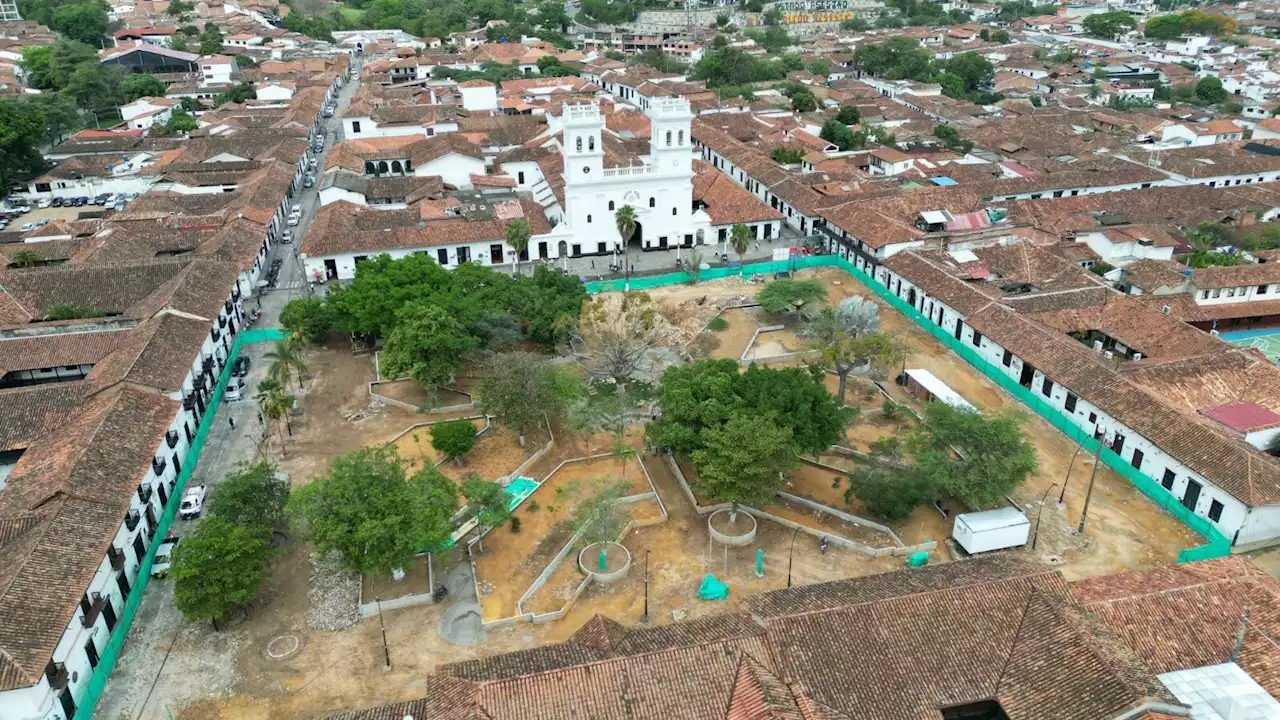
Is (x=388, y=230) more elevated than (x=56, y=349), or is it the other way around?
(x=388, y=230)

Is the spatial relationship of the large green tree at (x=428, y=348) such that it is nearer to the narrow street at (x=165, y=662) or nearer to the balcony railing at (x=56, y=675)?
the narrow street at (x=165, y=662)

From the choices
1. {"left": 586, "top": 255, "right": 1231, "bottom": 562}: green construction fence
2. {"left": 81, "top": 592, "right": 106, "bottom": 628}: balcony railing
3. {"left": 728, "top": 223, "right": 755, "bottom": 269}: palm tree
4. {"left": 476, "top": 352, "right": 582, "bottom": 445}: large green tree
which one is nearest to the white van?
{"left": 476, "top": 352, "right": 582, "bottom": 445}: large green tree

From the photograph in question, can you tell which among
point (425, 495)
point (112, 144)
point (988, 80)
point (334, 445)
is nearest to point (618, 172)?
point (334, 445)

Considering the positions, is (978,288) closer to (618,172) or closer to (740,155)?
(618,172)

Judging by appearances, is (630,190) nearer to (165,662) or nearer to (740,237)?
(740,237)

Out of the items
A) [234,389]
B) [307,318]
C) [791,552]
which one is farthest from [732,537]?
[307,318]

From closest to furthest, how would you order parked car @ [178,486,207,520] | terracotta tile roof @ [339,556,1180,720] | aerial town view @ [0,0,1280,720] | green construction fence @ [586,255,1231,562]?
terracotta tile roof @ [339,556,1180,720] → aerial town view @ [0,0,1280,720] → green construction fence @ [586,255,1231,562] → parked car @ [178,486,207,520]

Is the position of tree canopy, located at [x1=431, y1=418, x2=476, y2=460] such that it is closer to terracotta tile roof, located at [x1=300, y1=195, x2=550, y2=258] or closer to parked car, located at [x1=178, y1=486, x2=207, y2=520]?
parked car, located at [x1=178, y1=486, x2=207, y2=520]
